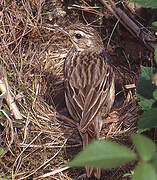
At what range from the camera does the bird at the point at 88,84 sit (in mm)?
4039

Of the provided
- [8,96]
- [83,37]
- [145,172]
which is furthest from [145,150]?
[83,37]

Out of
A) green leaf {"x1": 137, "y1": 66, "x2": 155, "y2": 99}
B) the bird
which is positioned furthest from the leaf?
the bird

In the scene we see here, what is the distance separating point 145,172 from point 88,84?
3028 millimetres

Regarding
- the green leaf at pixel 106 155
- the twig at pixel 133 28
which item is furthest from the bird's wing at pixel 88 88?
the green leaf at pixel 106 155

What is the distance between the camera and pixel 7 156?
4.34 metres

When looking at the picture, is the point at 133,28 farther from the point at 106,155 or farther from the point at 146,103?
the point at 106,155

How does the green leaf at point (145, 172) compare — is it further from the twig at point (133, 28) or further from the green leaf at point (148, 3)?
the twig at point (133, 28)

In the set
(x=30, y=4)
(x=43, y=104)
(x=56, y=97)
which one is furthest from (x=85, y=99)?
(x=30, y=4)

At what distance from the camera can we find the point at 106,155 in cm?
143

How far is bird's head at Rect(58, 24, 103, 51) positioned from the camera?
4.83 metres

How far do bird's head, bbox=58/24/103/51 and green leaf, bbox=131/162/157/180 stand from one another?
3606 mm

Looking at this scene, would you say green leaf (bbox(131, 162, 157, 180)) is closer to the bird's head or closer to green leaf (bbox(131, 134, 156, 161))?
green leaf (bbox(131, 134, 156, 161))

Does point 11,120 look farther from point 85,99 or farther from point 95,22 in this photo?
point 95,22

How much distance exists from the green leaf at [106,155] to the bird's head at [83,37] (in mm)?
3516
